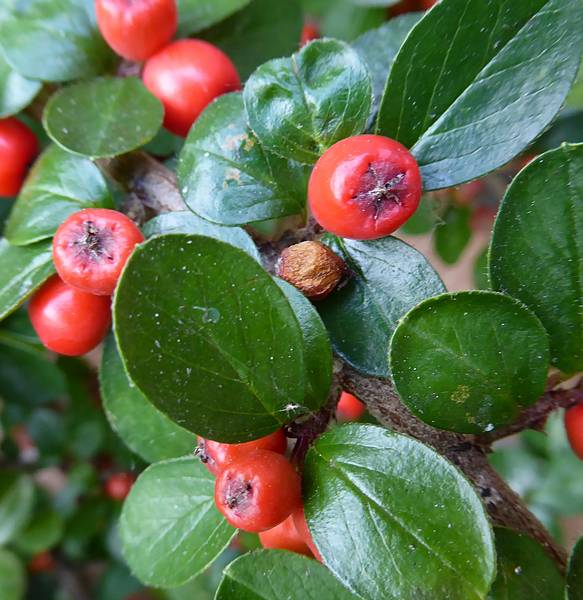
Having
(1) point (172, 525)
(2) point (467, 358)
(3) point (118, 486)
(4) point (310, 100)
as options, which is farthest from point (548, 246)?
(3) point (118, 486)

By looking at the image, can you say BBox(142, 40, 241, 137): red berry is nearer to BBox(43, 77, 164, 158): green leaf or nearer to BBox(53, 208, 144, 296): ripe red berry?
BBox(43, 77, 164, 158): green leaf

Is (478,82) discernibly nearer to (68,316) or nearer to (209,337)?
(209,337)

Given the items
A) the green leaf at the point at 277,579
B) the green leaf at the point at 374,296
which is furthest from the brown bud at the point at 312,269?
the green leaf at the point at 277,579

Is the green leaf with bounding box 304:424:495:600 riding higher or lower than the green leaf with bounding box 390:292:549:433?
lower

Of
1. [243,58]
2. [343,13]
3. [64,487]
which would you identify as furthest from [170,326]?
[64,487]

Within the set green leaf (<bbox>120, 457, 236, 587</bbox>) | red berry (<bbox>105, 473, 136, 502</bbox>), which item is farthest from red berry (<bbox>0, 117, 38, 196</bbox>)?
red berry (<bbox>105, 473, 136, 502</bbox>)

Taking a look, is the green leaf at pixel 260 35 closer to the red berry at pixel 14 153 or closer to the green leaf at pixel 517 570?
the red berry at pixel 14 153
